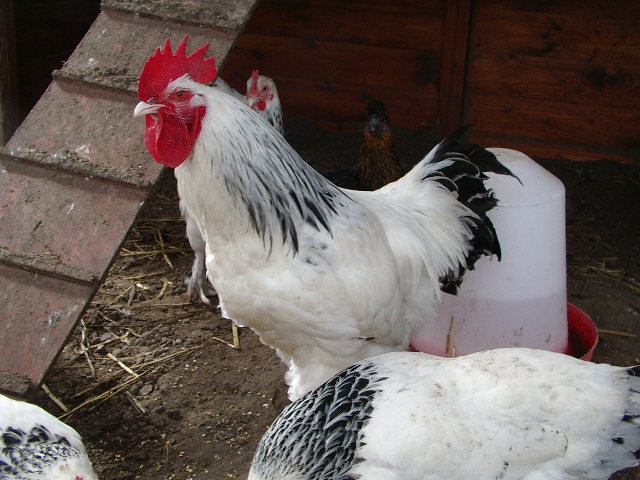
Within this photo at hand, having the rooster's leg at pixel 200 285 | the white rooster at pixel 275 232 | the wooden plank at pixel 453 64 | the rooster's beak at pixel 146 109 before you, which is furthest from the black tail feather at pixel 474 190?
the wooden plank at pixel 453 64

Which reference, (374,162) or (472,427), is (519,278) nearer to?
(472,427)

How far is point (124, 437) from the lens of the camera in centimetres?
340

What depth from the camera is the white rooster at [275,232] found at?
2754 millimetres

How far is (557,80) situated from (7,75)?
4.17 m

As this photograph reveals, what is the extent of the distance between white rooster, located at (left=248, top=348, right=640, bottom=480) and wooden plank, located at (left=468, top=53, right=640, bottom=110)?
3.63 m

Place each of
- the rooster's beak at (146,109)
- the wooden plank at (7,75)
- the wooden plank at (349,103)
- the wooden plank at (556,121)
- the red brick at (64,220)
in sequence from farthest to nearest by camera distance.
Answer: the wooden plank at (349,103), the wooden plank at (556,121), the wooden plank at (7,75), the red brick at (64,220), the rooster's beak at (146,109)

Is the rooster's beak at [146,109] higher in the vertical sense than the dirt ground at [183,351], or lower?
higher

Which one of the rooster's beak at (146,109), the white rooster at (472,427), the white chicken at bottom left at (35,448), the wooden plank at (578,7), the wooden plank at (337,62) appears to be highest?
the wooden plank at (578,7)

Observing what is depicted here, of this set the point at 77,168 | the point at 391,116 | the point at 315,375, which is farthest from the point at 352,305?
the point at 391,116

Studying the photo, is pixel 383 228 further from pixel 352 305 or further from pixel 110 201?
pixel 110 201

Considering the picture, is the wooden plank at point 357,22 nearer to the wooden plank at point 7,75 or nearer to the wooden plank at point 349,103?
the wooden plank at point 349,103

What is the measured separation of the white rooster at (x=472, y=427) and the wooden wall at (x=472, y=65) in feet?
11.9

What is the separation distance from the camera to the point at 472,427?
2.30m

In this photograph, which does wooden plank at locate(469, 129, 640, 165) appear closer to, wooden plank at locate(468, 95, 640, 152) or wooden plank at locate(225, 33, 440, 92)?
wooden plank at locate(468, 95, 640, 152)
